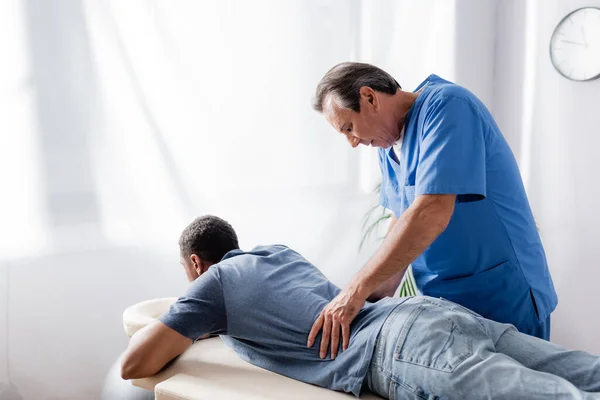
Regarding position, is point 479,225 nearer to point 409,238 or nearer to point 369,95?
point 409,238

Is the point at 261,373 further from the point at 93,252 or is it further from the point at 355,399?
the point at 93,252

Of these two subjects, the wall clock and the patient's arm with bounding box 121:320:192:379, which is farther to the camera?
the wall clock

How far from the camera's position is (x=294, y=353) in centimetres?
145

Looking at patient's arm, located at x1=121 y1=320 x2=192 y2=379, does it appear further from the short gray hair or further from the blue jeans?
the short gray hair

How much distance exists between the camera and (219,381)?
1411mm

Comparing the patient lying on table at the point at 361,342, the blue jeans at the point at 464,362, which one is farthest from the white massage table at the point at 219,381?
the blue jeans at the point at 464,362

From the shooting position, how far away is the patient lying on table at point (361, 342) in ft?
3.91

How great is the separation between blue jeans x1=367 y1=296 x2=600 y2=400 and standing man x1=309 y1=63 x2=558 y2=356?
0.12 metres

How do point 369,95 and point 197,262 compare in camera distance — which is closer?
point 369,95

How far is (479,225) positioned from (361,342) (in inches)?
17.2

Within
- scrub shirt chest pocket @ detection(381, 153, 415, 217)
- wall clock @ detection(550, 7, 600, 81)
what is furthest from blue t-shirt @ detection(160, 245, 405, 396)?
wall clock @ detection(550, 7, 600, 81)

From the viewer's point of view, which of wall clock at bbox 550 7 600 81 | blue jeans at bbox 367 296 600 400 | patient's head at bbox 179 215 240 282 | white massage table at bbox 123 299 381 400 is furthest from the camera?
wall clock at bbox 550 7 600 81

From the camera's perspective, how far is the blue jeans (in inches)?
45.8

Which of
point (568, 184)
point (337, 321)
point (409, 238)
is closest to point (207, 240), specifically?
point (337, 321)
